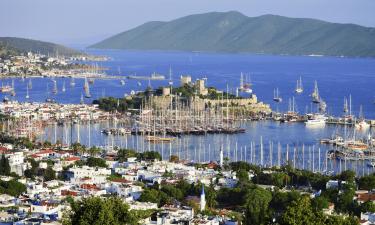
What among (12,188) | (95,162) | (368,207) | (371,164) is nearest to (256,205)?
(368,207)

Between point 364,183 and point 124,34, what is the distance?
151007 millimetres

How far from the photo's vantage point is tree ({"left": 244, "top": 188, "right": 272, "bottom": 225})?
1094cm

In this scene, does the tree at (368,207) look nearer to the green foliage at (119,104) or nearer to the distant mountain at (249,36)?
the green foliage at (119,104)

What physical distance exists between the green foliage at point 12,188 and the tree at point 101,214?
5.41 metres

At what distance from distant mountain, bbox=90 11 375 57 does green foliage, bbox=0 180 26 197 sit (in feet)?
317

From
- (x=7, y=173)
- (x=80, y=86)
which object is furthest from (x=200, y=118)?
(x=80, y=86)

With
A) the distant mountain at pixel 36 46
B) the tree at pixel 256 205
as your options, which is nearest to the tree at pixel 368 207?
the tree at pixel 256 205

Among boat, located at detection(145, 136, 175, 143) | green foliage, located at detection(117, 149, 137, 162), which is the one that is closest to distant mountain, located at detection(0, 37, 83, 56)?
boat, located at detection(145, 136, 175, 143)

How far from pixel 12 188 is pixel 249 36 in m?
121

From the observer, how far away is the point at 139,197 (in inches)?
529

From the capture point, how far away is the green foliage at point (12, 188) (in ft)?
45.0

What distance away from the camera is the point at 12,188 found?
548 inches

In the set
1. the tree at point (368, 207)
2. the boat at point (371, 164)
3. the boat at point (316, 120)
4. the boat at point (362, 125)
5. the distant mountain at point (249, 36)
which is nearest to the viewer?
the tree at point (368, 207)

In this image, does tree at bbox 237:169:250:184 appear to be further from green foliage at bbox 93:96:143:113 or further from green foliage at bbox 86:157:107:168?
green foliage at bbox 93:96:143:113
